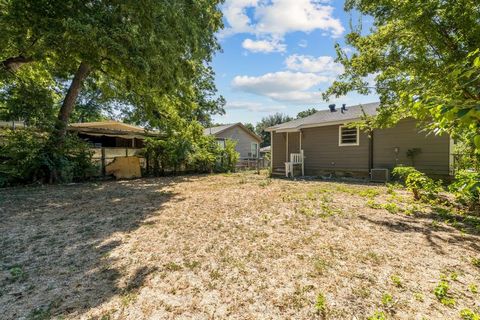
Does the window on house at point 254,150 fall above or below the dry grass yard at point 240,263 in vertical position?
above

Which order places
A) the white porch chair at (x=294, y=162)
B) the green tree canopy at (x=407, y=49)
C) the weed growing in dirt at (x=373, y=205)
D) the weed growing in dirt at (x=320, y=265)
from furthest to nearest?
the white porch chair at (x=294, y=162), the weed growing in dirt at (x=373, y=205), the green tree canopy at (x=407, y=49), the weed growing in dirt at (x=320, y=265)

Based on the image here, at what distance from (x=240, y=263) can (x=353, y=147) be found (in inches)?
393

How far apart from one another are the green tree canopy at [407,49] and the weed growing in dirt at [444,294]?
1899 millimetres

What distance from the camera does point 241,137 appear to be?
26734 millimetres

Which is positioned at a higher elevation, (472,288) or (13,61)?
(13,61)

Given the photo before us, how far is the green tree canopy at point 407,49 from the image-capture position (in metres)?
4.41

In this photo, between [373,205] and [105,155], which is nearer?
[373,205]

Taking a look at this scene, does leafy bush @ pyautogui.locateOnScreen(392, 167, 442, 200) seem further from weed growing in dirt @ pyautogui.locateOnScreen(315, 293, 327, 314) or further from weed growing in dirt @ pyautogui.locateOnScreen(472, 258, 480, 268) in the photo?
weed growing in dirt @ pyautogui.locateOnScreen(315, 293, 327, 314)

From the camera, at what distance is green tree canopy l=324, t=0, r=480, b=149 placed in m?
4.41

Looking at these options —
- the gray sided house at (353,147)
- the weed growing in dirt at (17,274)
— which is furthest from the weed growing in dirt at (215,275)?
the gray sided house at (353,147)

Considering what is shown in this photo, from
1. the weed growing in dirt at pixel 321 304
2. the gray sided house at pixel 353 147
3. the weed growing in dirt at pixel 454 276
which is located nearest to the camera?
the weed growing in dirt at pixel 321 304

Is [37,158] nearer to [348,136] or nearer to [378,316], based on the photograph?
[378,316]

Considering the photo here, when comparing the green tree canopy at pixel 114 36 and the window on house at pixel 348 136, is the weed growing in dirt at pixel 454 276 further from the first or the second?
the window on house at pixel 348 136

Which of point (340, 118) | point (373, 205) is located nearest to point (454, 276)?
point (373, 205)
